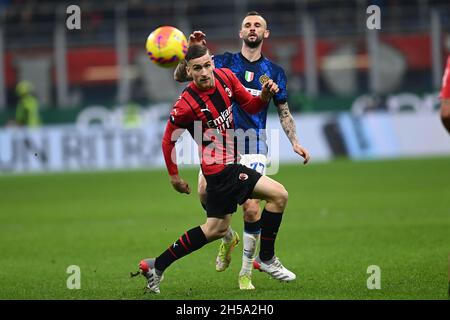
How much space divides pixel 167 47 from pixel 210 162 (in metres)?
1.15

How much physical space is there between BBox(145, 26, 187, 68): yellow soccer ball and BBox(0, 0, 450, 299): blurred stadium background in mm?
2150

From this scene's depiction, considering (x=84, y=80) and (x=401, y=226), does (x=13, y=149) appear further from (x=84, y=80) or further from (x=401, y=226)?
(x=401, y=226)

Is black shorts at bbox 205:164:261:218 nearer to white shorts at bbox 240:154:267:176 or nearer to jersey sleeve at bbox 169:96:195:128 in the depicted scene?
jersey sleeve at bbox 169:96:195:128

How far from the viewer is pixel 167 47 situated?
334 inches

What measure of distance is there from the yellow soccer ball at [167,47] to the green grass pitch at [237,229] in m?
2.15

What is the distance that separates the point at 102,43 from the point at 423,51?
11778 millimetres

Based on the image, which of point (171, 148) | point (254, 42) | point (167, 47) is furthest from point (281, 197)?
point (254, 42)

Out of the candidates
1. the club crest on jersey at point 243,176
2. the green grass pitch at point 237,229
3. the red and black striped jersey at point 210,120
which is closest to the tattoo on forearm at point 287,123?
the red and black striped jersey at point 210,120

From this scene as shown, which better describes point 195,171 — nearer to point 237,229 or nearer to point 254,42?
point 237,229

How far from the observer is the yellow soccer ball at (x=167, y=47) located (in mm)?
8469

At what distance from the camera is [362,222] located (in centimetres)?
1414

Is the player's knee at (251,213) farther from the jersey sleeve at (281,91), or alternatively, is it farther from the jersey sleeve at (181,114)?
the jersey sleeve at (181,114)

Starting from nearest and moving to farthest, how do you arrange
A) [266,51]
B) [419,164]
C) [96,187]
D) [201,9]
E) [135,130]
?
[96,187] < [419,164] < [135,130] < [201,9] < [266,51]

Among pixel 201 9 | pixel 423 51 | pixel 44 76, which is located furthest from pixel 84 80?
pixel 423 51
